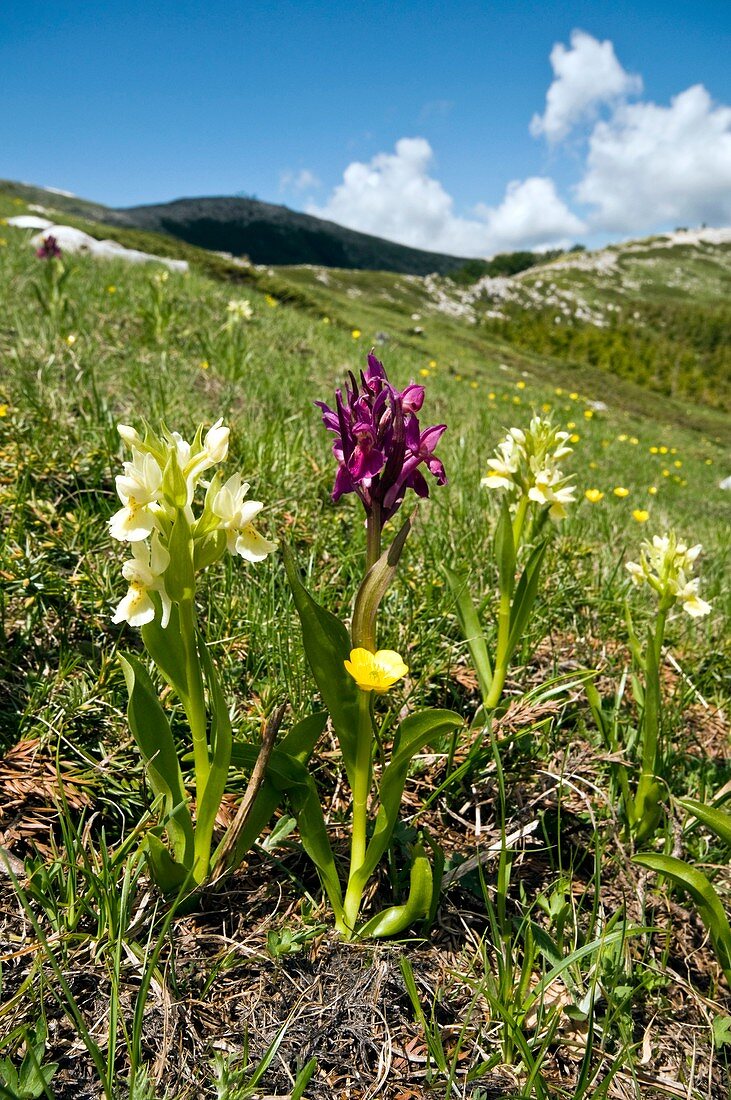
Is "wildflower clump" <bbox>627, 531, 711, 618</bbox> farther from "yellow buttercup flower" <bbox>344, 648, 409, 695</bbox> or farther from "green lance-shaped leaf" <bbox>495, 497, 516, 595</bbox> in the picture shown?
"yellow buttercup flower" <bbox>344, 648, 409, 695</bbox>

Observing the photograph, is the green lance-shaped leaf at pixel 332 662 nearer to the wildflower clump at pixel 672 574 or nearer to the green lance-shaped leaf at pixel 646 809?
the green lance-shaped leaf at pixel 646 809

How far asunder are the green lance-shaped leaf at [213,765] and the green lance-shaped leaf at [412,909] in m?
0.38

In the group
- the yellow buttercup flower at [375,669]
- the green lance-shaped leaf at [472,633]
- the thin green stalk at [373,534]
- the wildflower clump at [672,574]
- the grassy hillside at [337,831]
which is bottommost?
the grassy hillside at [337,831]

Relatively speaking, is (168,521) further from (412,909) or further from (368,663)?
(412,909)

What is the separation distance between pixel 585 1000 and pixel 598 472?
7.18 meters

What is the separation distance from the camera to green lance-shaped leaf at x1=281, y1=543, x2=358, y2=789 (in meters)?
1.27

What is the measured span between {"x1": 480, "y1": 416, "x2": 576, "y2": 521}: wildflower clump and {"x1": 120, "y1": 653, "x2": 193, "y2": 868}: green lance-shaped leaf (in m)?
1.26

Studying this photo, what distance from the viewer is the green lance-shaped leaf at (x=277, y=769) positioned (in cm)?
133

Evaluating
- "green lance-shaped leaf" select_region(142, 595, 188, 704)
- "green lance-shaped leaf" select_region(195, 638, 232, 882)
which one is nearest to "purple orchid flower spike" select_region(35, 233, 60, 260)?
"green lance-shaped leaf" select_region(142, 595, 188, 704)

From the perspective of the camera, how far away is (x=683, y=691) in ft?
7.38

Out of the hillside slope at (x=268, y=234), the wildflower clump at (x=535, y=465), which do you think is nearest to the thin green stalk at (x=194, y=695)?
the wildflower clump at (x=535, y=465)

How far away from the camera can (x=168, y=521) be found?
117cm

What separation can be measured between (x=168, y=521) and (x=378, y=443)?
18.7 inches

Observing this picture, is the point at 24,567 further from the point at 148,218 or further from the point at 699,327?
the point at 148,218
